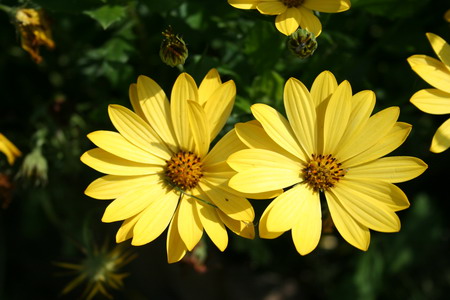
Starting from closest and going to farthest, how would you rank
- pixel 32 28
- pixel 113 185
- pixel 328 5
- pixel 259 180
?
pixel 259 180 → pixel 113 185 → pixel 328 5 → pixel 32 28

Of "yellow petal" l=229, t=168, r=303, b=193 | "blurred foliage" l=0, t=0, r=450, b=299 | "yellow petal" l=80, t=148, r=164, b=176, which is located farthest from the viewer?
"blurred foliage" l=0, t=0, r=450, b=299

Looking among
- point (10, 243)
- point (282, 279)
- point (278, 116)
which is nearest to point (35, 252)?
point (10, 243)

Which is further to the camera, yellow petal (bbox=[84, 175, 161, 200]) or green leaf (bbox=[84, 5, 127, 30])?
green leaf (bbox=[84, 5, 127, 30])

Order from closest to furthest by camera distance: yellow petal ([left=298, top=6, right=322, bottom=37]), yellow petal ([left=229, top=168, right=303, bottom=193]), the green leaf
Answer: yellow petal ([left=229, top=168, right=303, bottom=193]) → yellow petal ([left=298, top=6, right=322, bottom=37]) → the green leaf

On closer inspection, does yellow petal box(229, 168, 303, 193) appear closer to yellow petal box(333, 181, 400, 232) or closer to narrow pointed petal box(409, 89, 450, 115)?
yellow petal box(333, 181, 400, 232)

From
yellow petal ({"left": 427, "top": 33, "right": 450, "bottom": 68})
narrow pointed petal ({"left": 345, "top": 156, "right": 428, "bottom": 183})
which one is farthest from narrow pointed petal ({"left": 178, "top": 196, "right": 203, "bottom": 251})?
yellow petal ({"left": 427, "top": 33, "right": 450, "bottom": 68})

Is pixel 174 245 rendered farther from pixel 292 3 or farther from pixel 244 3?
pixel 292 3

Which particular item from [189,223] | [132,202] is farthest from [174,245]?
[132,202]
